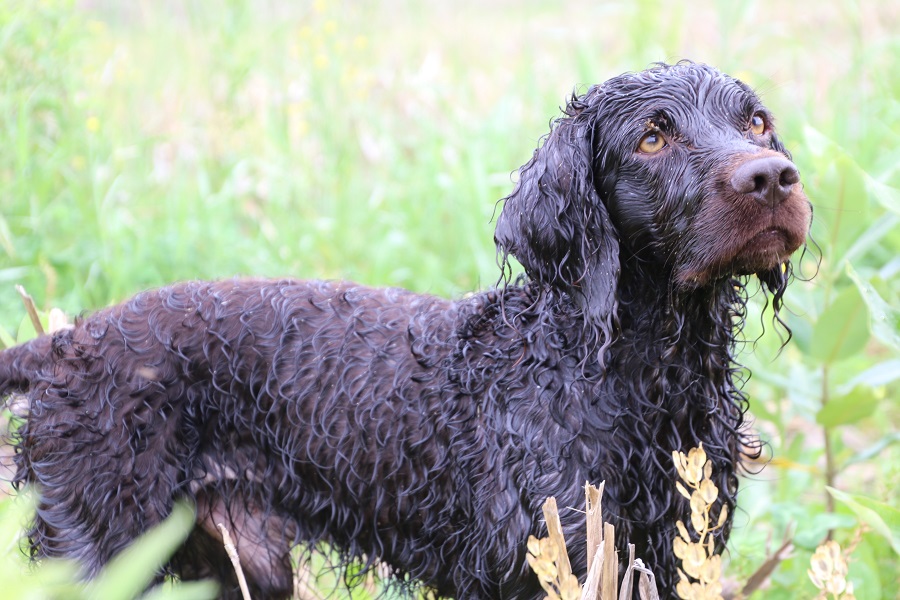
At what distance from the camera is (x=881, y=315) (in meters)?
2.81

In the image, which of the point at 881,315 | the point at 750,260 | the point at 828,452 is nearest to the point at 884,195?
the point at 881,315

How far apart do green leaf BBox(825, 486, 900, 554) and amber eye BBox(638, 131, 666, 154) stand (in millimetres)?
1055

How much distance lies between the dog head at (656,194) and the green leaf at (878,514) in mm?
634

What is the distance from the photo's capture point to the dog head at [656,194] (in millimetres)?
2281

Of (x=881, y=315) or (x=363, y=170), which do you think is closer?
(x=881, y=315)

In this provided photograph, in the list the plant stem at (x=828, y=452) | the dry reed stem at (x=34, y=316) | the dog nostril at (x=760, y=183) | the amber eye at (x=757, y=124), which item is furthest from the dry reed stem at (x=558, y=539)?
the dry reed stem at (x=34, y=316)

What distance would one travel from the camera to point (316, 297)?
3010mm

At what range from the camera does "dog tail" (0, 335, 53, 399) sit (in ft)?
9.52

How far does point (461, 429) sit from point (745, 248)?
971 mm

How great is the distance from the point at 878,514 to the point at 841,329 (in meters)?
0.97

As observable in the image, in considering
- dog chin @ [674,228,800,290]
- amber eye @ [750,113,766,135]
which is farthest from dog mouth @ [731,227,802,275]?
amber eye @ [750,113,766,135]

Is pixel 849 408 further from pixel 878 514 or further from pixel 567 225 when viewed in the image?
pixel 567 225

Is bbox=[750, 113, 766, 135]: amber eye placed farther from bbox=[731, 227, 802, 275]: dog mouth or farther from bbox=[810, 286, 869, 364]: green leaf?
bbox=[810, 286, 869, 364]: green leaf

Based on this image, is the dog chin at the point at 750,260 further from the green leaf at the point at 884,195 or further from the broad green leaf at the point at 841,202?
the broad green leaf at the point at 841,202
